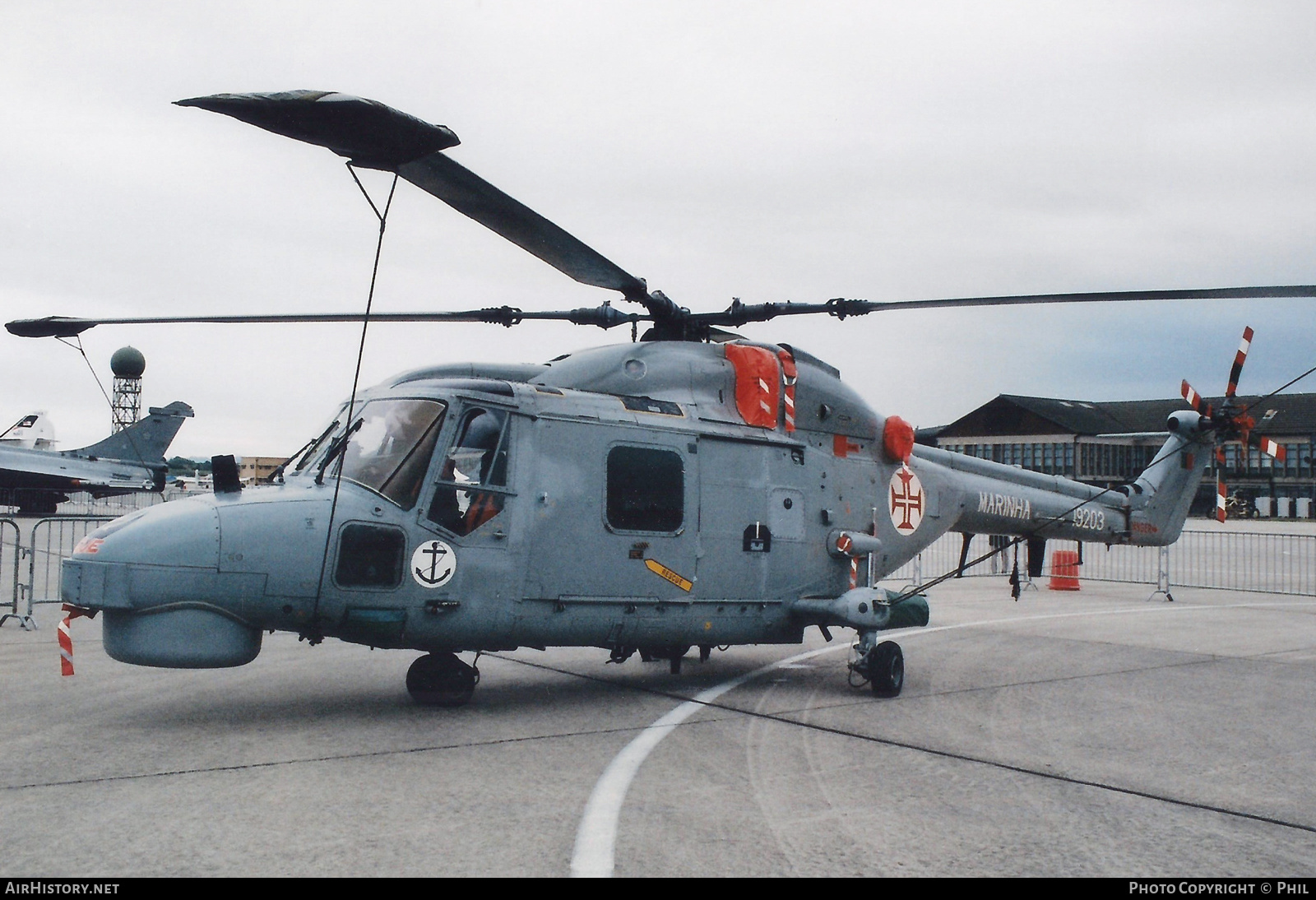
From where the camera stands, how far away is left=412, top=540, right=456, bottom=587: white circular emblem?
7215 mm

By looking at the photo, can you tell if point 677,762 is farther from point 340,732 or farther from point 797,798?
point 340,732

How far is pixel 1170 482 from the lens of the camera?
523 inches

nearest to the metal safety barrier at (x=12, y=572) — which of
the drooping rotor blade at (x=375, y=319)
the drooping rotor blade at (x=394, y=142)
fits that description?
the drooping rotor blade at (x=375, y=319)

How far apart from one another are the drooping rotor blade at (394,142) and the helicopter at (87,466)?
112ft

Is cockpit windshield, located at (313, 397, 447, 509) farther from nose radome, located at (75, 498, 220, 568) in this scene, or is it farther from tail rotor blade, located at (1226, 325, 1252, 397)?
tail rotor blade, located at (1226, 325, 1252, 397)

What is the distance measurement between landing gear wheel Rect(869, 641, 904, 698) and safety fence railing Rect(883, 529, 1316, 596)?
8.25 m

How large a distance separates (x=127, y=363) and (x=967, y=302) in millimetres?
62652

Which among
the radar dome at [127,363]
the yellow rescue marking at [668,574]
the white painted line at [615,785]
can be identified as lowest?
the white painted line at [615,785]

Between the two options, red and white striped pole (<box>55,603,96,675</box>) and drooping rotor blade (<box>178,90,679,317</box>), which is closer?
drooping rotor blade (<box>178,90,679,317</box>)

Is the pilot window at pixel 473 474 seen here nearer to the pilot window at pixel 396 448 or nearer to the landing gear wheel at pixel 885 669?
the pilot window at pixel 396 448

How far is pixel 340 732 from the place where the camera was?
7012 mm

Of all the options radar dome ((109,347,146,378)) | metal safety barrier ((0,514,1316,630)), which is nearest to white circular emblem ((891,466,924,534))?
metal safety barrier ((0,514,1316,630))

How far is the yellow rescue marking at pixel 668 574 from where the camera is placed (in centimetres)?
827

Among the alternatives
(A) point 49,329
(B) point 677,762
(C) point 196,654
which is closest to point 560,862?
(B) point 677,762
